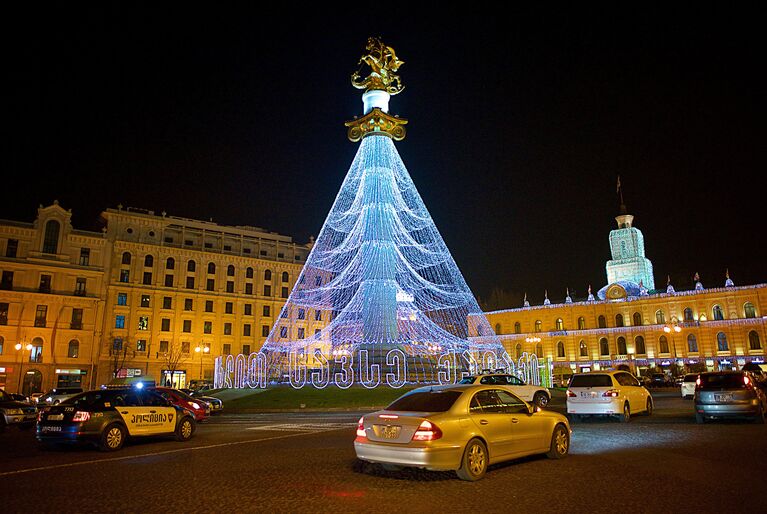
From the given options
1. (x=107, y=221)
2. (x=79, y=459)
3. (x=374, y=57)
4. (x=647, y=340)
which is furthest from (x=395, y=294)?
(x=647, y=340)

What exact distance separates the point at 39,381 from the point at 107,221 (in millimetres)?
17855

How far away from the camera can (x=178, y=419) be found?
47.4 ft

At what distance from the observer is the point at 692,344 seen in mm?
66125

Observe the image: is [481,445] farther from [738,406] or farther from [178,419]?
[738,406]

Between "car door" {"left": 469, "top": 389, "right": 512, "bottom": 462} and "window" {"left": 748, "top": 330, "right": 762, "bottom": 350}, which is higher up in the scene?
"window" {"left": 748, "top": 330, "right": 762, "bottom": 350}

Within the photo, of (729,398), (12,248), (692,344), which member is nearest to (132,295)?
(12,248)

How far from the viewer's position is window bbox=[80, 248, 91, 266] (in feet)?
187

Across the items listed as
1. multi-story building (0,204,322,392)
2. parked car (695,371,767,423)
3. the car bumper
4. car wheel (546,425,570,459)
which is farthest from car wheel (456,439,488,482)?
multi-story building (0,204,322,392)

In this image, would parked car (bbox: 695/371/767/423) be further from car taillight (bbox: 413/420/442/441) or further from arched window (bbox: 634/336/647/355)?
arched window (bbox: 634/336/647/355)

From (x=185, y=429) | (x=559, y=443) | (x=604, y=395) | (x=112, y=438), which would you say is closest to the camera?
(x=559, y=443)

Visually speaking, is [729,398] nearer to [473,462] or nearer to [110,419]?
[473,462]

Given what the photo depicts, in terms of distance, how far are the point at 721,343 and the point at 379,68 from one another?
171 ft

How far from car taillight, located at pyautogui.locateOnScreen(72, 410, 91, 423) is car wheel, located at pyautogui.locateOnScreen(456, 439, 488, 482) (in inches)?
336

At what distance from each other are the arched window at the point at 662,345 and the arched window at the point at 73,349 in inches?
2510
